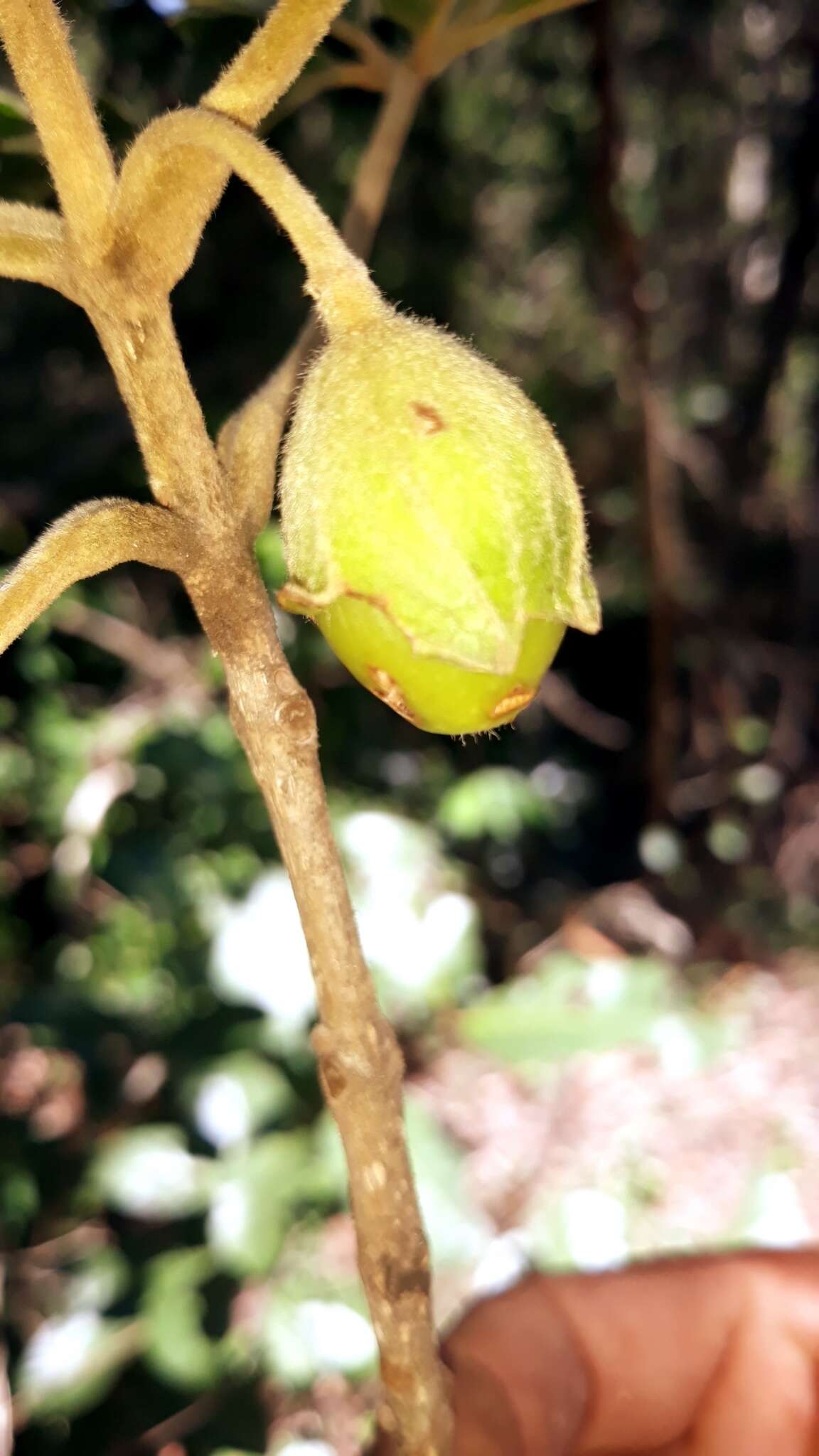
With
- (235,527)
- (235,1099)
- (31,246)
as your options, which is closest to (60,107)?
(31,246)

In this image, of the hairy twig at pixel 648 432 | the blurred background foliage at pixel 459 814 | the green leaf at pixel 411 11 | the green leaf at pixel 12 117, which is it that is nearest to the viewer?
the green leaf at pixel 12 117

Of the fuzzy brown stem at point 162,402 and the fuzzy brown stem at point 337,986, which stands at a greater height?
the fuzzy brown stem at point 162,402

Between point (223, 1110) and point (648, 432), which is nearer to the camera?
point (223, 1110)

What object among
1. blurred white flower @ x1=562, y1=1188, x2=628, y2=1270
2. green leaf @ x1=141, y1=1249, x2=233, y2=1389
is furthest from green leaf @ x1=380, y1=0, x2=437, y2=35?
blurred white flower @ x1=562, y1=1188, x2=628, y2=1270

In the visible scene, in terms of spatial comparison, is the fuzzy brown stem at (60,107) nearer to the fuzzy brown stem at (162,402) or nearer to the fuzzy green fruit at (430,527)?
the fuzzy brown stem at (162,402)

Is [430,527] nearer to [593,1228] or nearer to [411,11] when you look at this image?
[411,11]

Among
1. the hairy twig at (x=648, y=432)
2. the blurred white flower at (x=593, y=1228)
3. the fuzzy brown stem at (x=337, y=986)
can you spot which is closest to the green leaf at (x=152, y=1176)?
the blurred white flower at (x=593, y=1228)
